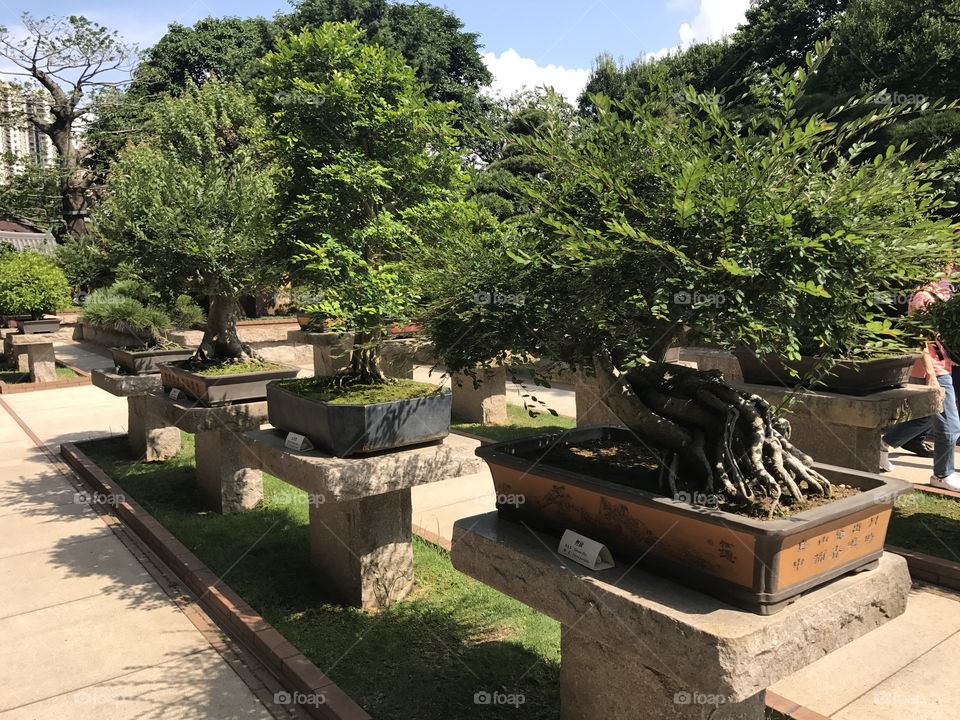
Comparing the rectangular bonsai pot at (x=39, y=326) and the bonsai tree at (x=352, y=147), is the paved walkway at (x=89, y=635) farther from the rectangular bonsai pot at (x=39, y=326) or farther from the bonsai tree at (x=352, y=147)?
the rectangular bonsai pot at (x=39, y=326)

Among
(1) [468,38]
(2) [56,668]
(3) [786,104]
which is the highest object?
(1) [468,38]

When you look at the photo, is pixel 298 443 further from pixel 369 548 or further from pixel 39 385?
pixel 39 385

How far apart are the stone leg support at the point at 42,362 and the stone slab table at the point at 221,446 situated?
912cm

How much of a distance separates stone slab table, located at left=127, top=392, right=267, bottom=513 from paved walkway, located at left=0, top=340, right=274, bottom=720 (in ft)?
2.78

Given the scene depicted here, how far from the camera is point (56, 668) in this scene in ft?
12.1

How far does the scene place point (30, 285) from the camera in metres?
13.9

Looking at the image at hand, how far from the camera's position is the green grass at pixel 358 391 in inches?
148

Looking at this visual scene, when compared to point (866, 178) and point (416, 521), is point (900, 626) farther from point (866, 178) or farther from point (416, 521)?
point (416, 521)

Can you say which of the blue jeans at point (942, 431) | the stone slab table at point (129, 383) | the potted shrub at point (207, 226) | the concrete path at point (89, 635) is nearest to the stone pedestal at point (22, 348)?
the stone slab table at point (129, 383)

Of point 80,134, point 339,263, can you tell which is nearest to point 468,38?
point 80,134

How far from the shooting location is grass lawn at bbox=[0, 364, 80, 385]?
14281 millimetres

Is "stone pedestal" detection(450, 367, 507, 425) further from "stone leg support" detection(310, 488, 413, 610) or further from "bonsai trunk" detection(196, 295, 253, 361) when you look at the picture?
"stone leg support" detection(310, 488, 413, 610)

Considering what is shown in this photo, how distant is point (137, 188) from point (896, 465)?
744 cm

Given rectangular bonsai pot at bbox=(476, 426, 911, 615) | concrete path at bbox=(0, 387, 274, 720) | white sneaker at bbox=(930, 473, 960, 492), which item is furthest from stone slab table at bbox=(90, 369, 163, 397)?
white sneaker at bbox=(930, 473, 960, 492)
